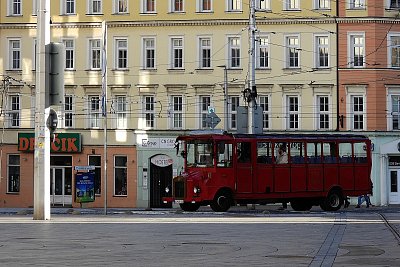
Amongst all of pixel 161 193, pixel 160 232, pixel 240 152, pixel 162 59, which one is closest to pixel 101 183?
pixel 161 193

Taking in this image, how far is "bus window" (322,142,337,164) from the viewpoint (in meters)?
48.4

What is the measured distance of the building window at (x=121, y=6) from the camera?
64.9 metres

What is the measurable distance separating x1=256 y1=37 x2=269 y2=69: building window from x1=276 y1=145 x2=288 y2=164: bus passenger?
17321 millimetres

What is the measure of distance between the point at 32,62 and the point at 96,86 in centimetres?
455

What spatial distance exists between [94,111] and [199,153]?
785 inches

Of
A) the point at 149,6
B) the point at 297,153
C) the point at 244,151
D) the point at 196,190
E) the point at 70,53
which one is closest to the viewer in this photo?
the point at 196,190

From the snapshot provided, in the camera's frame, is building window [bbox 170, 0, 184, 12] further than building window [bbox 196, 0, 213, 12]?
Yes

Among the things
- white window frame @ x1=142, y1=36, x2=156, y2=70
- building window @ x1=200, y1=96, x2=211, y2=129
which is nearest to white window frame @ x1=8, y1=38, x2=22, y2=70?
white window frame @ x1=142, y1=36, x2=156, y2=70

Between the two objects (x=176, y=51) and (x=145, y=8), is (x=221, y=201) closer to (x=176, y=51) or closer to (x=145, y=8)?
(x=176, y=51)

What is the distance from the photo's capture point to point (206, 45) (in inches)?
2527

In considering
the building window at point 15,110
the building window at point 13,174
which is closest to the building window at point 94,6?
the building window at point 15,110

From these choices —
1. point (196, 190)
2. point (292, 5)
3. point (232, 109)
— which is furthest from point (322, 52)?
point (196, 190)

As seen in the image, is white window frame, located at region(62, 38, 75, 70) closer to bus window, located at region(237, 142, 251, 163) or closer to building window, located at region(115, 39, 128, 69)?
building window, located at region(115, 39, 128, 69)

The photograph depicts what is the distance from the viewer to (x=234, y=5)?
64.1m
